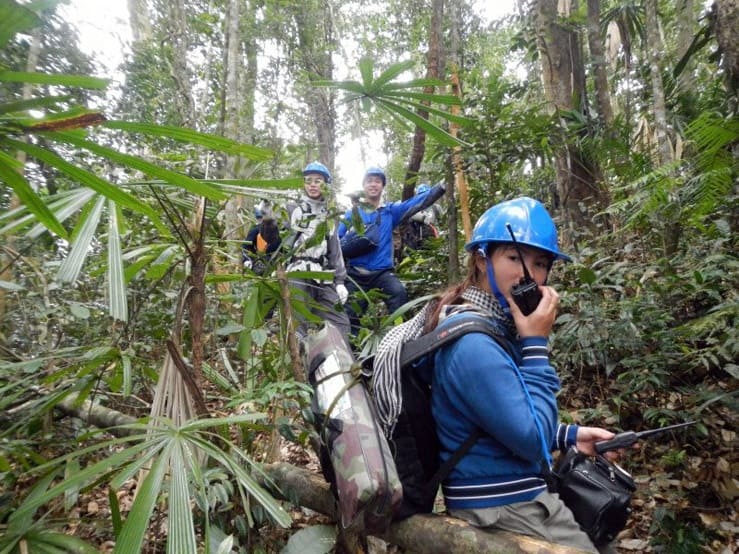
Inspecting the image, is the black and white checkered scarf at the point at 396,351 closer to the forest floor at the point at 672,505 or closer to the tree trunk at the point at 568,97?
the forest floor at the point at 672,505

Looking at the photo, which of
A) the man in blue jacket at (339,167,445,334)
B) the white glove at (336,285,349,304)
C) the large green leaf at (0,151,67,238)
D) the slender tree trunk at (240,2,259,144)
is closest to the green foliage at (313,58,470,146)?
the large green leaf at (0,151,67,238)

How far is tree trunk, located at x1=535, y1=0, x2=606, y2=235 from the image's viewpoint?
5.14m

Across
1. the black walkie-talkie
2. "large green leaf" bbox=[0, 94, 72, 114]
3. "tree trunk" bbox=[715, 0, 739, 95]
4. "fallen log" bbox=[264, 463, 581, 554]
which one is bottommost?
"fallen log" bbox=[264, 463, 581, 554]

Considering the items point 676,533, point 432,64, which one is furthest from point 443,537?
point 432,64

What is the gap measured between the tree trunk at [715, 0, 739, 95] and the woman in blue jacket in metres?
1.95

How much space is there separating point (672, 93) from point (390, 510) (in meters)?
5.98

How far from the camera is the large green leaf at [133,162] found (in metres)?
1.10

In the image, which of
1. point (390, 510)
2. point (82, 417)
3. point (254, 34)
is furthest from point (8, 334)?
point (254, 34)

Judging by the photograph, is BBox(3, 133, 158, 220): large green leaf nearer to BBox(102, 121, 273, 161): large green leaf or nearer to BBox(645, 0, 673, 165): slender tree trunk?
BBox(102, 121, 273, 161): large green leaf

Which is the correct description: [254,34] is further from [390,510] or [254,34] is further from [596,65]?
[390,510]

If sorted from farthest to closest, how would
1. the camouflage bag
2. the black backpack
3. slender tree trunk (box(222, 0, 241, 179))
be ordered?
slender tree trunk (box(222, 0, 241, 179))
the black backpack
the camouflage bag

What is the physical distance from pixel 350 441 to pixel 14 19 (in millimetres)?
1364

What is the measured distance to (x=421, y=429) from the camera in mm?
1884

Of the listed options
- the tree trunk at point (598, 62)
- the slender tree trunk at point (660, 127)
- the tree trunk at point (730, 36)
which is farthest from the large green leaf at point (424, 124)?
the tree trunk at point (598, 62)
